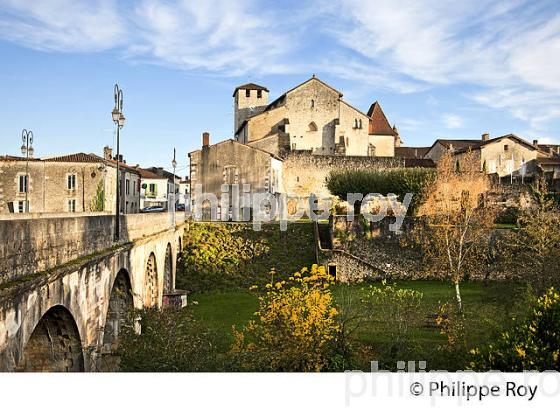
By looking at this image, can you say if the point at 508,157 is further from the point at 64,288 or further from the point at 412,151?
the point at 64,288

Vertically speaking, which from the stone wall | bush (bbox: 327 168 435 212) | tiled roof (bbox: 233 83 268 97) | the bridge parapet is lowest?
the bridge parapet

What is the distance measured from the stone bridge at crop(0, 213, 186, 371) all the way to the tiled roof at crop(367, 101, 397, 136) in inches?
1408

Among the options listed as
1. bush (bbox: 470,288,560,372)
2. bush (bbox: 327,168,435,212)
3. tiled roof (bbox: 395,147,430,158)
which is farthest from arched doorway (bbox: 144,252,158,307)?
tiled roof (bbox: 395,147,430,158)

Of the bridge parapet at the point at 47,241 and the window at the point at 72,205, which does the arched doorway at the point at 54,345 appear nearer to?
the bridge parapet at the point at 47,241

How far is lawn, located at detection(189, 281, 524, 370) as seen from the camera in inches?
461

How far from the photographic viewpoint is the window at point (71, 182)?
31906 mm

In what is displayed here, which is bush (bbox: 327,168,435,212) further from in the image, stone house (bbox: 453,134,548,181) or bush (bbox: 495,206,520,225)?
stone house (bbox: 453,134,548,181)

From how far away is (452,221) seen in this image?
23.3 metres

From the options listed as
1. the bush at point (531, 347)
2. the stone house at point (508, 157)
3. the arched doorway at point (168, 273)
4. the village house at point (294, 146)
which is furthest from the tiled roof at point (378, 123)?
the bush at point (531, 347)

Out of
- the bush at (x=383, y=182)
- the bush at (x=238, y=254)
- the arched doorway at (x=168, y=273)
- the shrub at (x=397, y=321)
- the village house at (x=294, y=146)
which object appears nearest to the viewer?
A: the shrub at (x=397, y=321)

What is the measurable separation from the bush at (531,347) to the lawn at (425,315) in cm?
213
